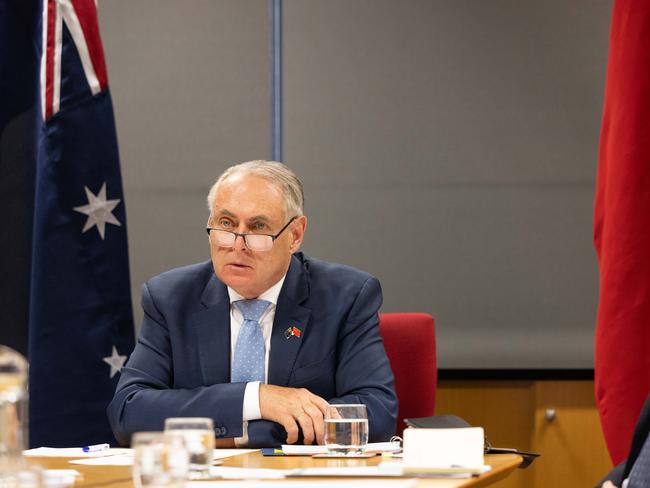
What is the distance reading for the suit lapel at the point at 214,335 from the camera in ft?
9.25

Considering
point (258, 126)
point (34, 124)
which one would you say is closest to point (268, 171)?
point (34, 124)

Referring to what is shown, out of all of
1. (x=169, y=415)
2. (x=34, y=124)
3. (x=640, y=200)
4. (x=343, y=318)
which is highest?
(x=34, y=124)

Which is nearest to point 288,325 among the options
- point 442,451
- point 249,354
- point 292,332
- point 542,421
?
point 292,332

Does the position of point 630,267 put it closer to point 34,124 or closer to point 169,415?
point 169,415

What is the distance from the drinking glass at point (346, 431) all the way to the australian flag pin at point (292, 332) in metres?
0.67

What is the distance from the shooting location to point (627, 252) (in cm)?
326

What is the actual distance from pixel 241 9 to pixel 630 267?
2242mm

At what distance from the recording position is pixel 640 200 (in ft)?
10.7

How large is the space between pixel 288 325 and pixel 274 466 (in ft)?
2.87

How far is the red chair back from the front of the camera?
2988 millimetres

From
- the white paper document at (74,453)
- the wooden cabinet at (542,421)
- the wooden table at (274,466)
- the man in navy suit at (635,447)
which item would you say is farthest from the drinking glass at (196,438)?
the wooden cabinet at (542,421)

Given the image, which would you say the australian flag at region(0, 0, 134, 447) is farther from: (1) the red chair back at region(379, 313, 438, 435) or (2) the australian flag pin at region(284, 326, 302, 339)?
(1) the red chair back at region(379, 313, 438, 435)

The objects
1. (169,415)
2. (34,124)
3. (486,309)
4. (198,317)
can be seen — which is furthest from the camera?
(486,309)

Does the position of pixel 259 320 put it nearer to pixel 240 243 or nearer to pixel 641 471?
pixel 240 243
